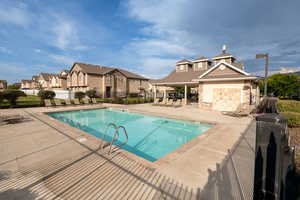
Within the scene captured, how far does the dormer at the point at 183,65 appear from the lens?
21334 millimetres

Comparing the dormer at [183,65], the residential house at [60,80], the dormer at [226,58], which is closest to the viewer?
the dormer at [226,58]

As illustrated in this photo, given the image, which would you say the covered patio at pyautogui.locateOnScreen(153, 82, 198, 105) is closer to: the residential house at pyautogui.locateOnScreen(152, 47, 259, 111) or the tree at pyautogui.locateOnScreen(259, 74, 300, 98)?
the residential house at pyautogui.locateOnScreen(152, 47, 259, 111)

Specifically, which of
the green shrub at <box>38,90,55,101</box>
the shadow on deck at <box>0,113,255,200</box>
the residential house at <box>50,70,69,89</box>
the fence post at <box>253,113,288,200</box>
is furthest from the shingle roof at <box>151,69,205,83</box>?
the residential house at <box>50,70,69,89</box>

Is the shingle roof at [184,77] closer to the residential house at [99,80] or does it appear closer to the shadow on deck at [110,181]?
the residential house at [99,80]

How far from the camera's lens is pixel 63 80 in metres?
38.5

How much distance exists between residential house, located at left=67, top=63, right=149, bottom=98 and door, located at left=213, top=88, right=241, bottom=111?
72.8 ft

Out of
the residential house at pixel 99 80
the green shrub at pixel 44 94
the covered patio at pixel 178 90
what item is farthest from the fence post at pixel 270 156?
the residential house at pixel 99 80

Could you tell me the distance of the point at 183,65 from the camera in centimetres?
2173

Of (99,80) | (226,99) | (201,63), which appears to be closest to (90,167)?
(226,99)

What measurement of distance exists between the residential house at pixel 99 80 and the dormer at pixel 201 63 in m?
17.4

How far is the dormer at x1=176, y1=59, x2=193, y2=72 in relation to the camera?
21.3 m

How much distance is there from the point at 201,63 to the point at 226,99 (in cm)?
944

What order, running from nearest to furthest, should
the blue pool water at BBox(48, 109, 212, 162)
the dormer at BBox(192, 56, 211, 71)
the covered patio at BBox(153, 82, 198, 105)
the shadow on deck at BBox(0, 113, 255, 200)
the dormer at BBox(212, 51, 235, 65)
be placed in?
the shadow on deck at BBox(0, 113, 255, 200) < the blue pool water at BBox(48, 109, 212, 162) < the covered patio at BBox(153, 82, 198, 105) < the dormer at BBox(212, 51, 235, 65) < the dormer at BBox(192, 56, 211, 71)

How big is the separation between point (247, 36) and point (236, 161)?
2294cm
